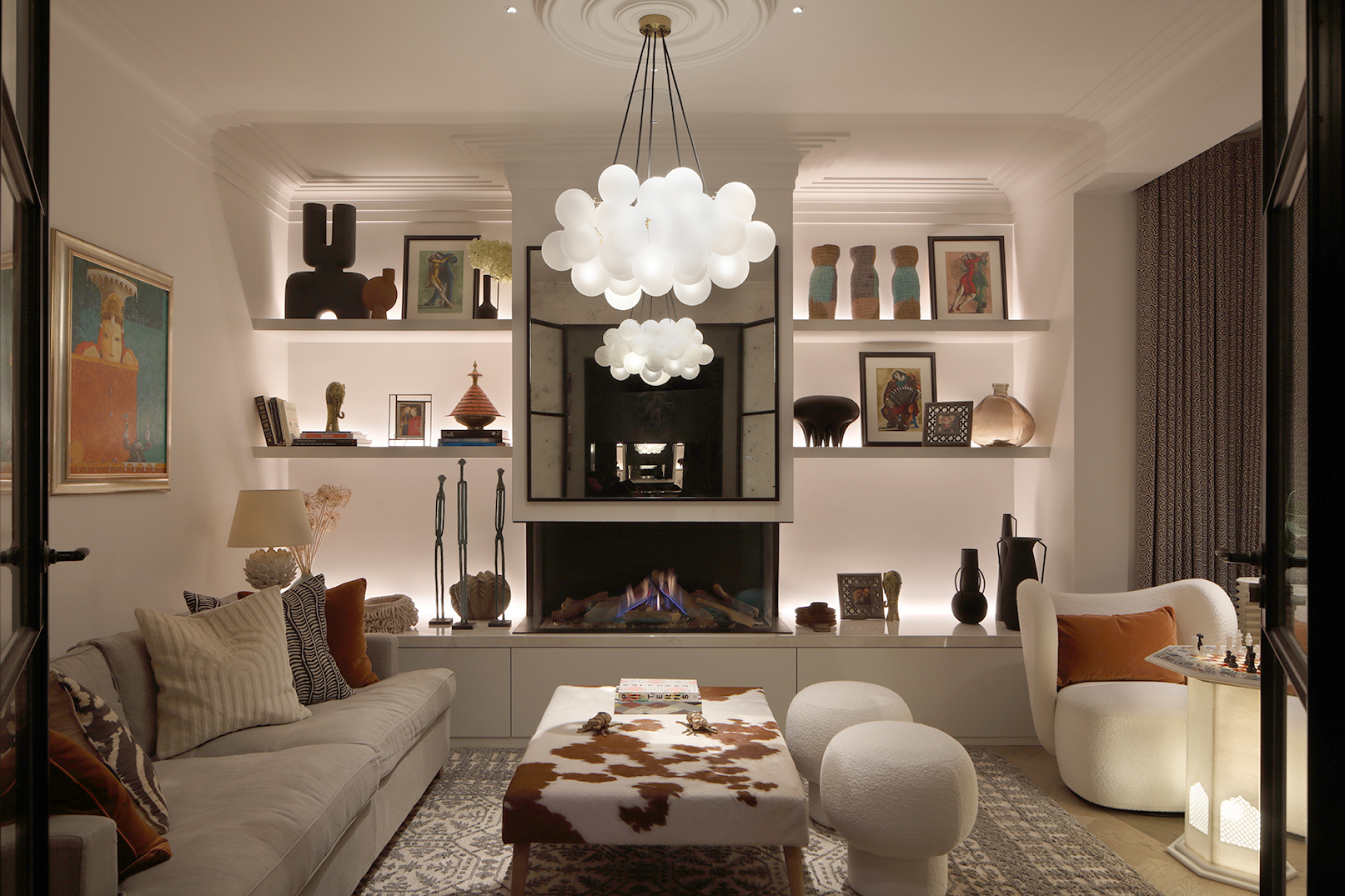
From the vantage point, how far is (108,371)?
2.96 metres

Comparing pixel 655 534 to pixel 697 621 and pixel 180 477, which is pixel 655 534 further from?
pixel 180 477

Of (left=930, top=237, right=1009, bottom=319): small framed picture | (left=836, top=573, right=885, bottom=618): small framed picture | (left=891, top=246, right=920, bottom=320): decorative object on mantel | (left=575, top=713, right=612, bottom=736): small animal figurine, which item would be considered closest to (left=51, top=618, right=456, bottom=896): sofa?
(left=575, top=713, right=612, bottom=736): small animal figurine

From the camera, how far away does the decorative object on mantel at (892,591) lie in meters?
4.25

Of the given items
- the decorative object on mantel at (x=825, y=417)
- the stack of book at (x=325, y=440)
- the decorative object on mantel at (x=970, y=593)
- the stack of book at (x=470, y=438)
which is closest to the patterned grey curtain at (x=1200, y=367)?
the decorative object on mantel at (x=970, y=593)

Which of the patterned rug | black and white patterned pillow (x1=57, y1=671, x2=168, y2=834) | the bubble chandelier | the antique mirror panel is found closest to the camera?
black and white patterned pillow (x1=57, y1=671, x2=168, y2=834)

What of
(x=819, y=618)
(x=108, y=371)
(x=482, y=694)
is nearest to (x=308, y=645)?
(x=482, y=694)

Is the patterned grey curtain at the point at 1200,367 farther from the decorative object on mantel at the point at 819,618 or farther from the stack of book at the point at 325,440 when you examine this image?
the stack of book at the point at 325,440

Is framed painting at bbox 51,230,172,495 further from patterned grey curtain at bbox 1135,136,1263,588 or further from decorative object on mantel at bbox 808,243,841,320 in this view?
patterned grey curtain at bbox 1135,136,1263,588

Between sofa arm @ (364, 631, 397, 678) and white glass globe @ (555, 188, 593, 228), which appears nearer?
white glass globe @ (555, 188, 593, 228)

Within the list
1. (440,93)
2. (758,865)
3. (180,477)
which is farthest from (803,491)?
(180,477)

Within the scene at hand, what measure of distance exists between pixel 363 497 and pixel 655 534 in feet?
5.23

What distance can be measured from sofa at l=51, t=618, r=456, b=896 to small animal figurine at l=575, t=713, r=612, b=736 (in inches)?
25.2

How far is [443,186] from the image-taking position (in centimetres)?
442

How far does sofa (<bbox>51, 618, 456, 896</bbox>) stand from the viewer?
1.71m
